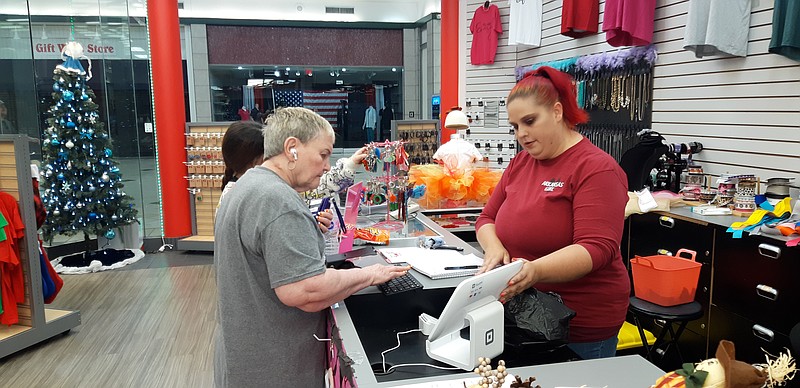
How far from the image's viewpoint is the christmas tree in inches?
262

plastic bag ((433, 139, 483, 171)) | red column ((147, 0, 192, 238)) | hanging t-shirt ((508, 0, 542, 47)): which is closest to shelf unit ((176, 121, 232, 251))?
red column ((147, 0, 192, 238))

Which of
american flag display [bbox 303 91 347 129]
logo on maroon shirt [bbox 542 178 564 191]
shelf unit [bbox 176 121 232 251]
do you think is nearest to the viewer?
logo on maroon shirt [bbox 542 178 564 191]

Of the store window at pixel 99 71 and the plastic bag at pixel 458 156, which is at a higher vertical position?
the store window at pixel 99 71

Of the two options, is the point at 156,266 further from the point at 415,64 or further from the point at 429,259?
the point at 415,64

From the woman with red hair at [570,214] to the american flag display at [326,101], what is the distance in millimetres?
10753

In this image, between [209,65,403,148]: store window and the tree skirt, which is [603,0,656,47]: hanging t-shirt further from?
[209,65,403,148]: store window

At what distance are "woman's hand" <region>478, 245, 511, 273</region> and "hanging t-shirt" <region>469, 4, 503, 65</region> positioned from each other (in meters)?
5.98

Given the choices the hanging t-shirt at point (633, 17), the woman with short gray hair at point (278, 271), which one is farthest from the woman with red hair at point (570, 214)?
the hanging t-shirt at point (633, 17)

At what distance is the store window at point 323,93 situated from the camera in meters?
12.2

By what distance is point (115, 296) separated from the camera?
5582 millimetres

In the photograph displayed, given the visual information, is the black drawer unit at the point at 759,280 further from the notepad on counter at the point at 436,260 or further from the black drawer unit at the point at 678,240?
the notepad on counter at the point at 436,260

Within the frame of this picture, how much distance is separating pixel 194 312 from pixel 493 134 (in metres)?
4.61

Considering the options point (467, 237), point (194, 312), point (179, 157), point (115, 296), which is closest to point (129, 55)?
point (179, 157)

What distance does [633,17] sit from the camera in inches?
195
